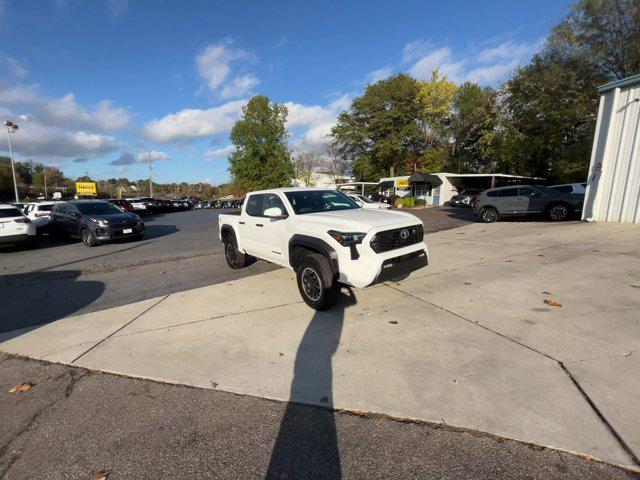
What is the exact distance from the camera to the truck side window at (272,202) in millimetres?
5564

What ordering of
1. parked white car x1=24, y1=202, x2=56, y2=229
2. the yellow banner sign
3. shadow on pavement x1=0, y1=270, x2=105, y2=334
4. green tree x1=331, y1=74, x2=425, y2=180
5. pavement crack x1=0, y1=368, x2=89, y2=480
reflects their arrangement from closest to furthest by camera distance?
pavement crack x1=0, y1=368, x2=89, y2=480
shadow on pavement x1=0, y1=270, x2=105, y2=334
parked white car x1=24, y1=202, x2=56, y2=229
green tree x1=331, y1=74, x2=425, y2=180
the yellow banner sign

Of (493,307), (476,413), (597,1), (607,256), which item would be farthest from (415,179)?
(476,413)

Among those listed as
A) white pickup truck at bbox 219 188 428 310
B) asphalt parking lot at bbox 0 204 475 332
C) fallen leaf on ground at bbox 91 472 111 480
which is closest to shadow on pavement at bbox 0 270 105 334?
asphalt parking lot at bbox 0 204 475 332

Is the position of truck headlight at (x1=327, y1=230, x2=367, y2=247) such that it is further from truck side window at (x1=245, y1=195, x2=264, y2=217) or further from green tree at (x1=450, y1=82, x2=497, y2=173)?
green tree at (x1=450, y1=82, x2=497, y2=173)

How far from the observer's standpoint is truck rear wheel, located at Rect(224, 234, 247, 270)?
720 centimetres

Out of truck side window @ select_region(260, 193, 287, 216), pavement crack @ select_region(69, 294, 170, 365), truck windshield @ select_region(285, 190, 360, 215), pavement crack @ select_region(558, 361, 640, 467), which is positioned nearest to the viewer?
pavement crack @ select_region(558, 361, 640, 467)

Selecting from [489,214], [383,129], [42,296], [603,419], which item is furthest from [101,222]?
[383,129]

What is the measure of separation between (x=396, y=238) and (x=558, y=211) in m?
12.6

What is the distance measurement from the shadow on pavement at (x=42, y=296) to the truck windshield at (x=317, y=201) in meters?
3.99

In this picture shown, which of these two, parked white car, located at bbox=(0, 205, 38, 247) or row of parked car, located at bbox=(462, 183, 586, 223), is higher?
row of parked car, located at bbox=(462, 183, 586, 223)

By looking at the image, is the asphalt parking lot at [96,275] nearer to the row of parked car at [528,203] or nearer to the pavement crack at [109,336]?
the pavement crack at [109,336]

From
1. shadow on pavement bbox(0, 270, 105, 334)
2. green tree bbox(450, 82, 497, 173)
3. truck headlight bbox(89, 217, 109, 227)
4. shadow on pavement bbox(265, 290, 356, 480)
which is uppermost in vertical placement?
green tree bbox(450, 82, 497, 173)

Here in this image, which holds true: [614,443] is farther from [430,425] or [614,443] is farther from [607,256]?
[607,256]

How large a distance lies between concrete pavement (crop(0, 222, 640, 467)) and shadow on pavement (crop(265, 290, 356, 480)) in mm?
24
